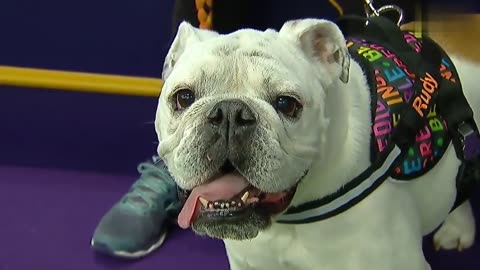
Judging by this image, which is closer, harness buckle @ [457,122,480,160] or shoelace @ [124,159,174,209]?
harness buckle @ [457,122,480,160]

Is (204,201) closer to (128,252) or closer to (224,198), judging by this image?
(224,198)

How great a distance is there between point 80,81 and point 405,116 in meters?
0.97

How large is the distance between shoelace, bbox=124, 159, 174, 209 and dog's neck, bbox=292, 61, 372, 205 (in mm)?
665

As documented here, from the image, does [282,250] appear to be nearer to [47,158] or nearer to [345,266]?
[345,266]

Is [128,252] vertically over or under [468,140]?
under

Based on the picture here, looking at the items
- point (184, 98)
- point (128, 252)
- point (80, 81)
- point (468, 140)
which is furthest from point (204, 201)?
point (80, 81)

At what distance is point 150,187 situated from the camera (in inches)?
70.6

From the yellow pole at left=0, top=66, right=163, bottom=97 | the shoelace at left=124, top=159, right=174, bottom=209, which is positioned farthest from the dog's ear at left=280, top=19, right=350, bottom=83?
the yellow pole at left=0, top=66, right=163, bottom=97

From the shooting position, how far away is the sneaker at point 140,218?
1.67 m

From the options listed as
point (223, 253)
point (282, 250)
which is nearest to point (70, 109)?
point (223, 253)

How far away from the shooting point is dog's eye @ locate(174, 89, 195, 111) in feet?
3.49

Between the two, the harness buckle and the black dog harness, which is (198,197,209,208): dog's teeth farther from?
the harness buckle

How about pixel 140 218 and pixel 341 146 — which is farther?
pixel 140 218

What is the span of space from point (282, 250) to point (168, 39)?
0.83 metres
